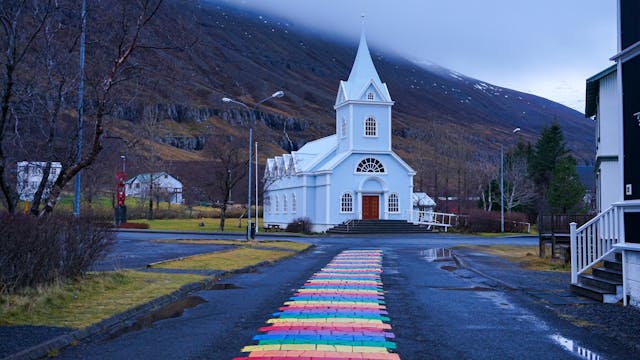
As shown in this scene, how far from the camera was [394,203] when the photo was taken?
55688 millimetres

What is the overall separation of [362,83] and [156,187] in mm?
37478

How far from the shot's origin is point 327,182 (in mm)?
53344

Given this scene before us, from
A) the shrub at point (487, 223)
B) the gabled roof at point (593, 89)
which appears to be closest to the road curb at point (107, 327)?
the gabled roof at point (593, 89)

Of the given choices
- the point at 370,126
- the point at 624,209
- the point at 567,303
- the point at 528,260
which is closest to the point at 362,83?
the point at 370,126

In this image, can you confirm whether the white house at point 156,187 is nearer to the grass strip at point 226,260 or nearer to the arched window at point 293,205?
the arched window at point 293,205

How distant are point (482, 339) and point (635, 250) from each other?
440 cm

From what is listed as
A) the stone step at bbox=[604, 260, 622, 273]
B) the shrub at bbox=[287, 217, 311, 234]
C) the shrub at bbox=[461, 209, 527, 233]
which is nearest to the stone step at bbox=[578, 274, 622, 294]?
the stone step at bbox=[604, 260, 622, 273]

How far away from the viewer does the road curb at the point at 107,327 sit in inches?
309

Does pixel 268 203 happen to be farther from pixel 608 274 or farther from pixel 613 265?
pixel 608 274

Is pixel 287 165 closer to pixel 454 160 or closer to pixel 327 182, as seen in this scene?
pixel 327 182

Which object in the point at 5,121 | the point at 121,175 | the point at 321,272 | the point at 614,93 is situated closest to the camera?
the point at 5,121

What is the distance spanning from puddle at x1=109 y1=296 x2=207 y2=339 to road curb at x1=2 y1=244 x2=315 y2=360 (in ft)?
0.33

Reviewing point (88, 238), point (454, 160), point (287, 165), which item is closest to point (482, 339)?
point (88, 238)

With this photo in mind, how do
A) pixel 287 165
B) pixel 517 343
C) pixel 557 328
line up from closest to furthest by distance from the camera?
pixel 517 343 < pixel 557 328 < pixel 287 165
